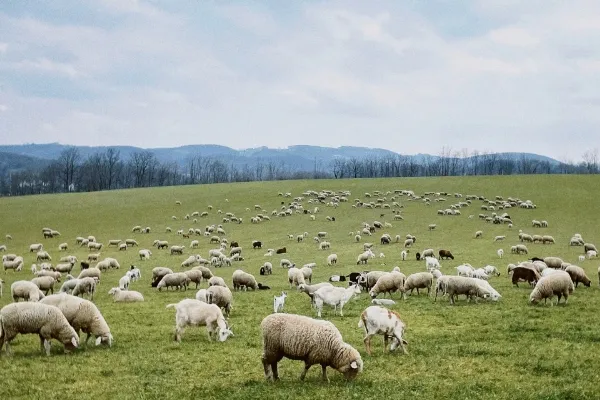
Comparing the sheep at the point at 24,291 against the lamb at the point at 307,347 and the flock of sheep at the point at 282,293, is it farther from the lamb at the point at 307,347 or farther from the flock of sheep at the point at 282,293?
the lamb at the point at 307,347

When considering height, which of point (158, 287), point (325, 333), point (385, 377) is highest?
point (325, 333)

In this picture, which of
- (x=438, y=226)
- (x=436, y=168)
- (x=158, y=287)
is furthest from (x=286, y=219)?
(x=436, y=168)

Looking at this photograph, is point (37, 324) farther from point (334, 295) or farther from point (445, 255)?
point (445, 255)

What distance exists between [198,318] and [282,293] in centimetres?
669

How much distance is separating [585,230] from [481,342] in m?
45.3

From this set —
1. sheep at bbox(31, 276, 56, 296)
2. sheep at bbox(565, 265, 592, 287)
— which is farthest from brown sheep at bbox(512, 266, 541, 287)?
sheep at bbox(31, 276, 56, 296)

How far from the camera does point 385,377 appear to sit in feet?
39.6

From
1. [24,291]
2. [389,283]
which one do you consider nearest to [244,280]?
[389,283]

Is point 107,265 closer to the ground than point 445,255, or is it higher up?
closer to the ground

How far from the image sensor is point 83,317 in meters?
15.8

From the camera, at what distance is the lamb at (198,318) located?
16422 millimetres

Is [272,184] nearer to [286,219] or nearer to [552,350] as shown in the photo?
[286,219]

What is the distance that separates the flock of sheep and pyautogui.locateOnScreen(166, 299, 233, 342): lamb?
0.11 ft

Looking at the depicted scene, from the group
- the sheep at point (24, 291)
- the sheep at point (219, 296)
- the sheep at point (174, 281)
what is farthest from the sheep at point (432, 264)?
the sheep at point (24, 291)
